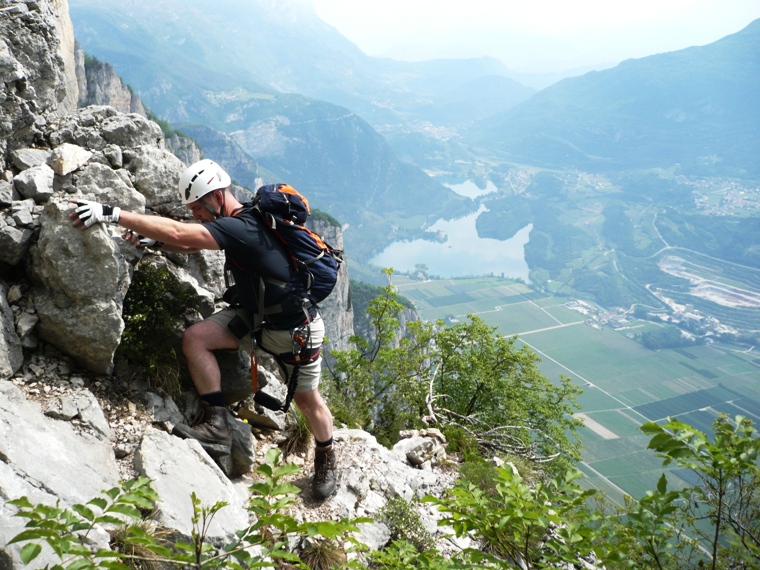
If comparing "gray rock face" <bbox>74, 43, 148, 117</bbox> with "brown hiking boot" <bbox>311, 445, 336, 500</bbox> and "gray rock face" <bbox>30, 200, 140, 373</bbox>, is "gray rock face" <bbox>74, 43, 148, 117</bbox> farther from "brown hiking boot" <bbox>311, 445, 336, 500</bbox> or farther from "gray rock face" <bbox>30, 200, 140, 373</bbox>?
"brown hiking boot" <bbox>311, 445, 336, 500</bbox>

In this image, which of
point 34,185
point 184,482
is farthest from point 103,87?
point 184,482

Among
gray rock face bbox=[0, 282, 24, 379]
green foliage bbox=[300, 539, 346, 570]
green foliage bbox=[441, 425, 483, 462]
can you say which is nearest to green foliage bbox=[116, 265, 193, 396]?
gray rock face bbox=[0, 282, 24, 379]

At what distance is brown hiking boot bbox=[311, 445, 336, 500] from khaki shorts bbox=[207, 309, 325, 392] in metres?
0.84

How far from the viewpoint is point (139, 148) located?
6.36m

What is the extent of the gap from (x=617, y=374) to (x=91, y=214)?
141507 mm

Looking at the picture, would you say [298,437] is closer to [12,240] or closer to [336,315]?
[12,240]

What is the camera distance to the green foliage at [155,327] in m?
5.42

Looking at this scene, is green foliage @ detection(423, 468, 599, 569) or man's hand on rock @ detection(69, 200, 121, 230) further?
man's hand on rock @ detection(69, 200, 121, 230)

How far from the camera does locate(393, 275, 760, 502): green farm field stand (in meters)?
91.1

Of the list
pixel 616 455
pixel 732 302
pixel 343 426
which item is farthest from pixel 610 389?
pixel 343 426

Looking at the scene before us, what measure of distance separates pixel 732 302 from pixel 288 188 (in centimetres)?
22670

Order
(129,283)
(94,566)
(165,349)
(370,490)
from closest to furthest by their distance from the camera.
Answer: (94,566), (129,283), (165,349), (370,490)

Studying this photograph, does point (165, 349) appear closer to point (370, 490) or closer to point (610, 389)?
point (370, 490)

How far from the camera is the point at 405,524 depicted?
5.75 meters
